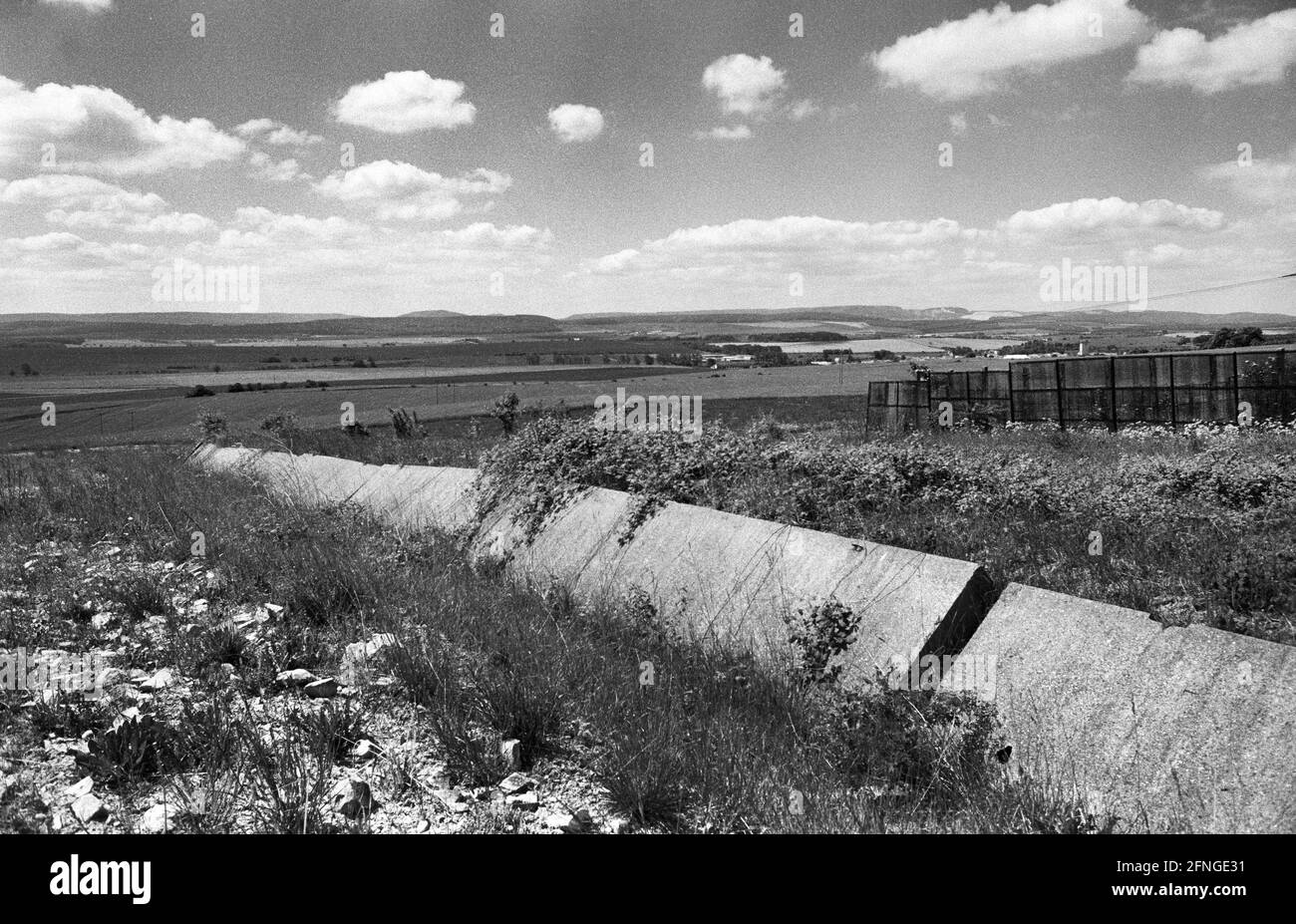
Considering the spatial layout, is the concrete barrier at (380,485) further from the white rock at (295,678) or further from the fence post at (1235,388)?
the fence post at (1235,388)

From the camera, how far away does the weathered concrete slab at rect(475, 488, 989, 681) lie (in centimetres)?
491

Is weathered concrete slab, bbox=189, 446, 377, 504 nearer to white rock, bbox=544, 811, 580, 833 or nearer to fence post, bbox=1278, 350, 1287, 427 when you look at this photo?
white rock, bbox=544, 811, 580, 833

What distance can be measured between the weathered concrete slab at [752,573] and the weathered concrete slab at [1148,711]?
0.41 m

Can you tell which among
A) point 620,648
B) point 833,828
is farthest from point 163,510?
point 833,828

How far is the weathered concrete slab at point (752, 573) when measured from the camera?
16.1 ft

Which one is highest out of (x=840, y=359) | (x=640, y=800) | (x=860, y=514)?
(x=840, y=359)

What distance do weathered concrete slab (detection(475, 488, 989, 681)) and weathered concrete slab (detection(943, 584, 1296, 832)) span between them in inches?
16.1

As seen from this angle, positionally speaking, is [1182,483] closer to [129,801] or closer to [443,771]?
[443,771]

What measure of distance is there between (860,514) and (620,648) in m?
2.24

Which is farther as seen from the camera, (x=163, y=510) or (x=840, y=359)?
(x=840, y=359)

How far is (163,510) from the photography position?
31.8ft

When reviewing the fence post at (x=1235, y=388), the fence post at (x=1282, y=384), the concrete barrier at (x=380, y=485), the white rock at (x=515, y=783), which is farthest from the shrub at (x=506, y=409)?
the fence post at (x=1282, y=384)

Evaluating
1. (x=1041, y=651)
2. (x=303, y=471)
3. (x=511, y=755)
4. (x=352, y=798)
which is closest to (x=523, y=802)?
(x=511, y=755)

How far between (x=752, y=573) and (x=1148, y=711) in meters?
2.60
